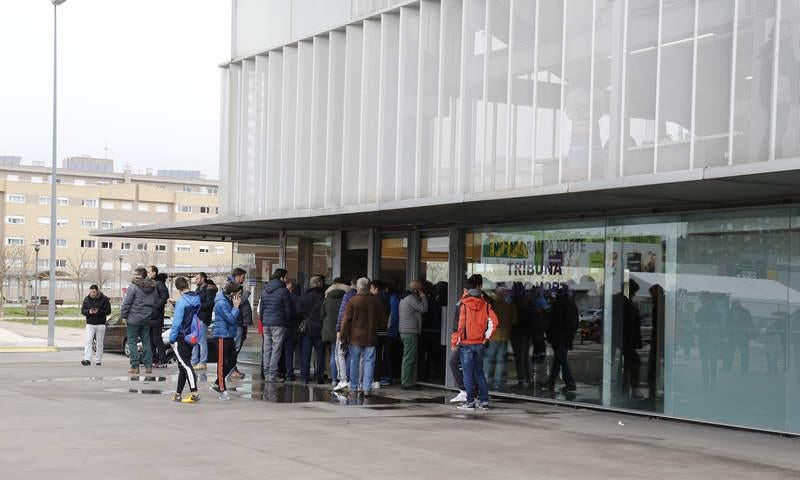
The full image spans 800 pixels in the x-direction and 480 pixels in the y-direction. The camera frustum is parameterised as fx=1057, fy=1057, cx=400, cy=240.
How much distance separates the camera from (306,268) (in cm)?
2175

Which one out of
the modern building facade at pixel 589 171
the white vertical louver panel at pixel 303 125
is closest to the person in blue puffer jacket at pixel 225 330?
the modern building facade at pixel 589 171

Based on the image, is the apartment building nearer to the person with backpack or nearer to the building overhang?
the building overhang

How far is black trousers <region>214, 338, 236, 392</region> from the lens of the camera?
15.4 metres

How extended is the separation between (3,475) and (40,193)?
116374 mm

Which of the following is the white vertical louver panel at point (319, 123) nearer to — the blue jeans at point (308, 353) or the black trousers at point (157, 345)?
the blue jeans at point (308, 353)

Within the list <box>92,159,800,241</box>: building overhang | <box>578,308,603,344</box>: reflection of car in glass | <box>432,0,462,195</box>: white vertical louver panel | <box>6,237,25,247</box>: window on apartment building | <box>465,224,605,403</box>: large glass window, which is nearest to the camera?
<box>92,159,800,241</box>: building overhang

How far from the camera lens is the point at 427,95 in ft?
55.8

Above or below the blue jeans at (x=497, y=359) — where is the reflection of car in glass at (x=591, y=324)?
above

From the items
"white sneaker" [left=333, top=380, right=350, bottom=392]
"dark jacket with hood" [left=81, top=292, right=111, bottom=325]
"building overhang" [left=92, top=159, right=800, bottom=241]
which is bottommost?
"white sneaker" [left=333, top=380, right=350, bottom=392]

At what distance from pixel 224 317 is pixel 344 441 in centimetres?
494

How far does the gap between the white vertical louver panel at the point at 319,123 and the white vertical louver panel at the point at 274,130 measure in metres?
1.37

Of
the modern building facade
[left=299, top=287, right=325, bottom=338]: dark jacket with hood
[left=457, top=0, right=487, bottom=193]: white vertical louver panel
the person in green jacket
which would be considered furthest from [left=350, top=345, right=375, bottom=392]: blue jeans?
[left=457, top=0, right=487, bottom=193]: white vertical louver panel

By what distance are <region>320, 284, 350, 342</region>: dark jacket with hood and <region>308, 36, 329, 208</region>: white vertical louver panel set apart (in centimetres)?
230

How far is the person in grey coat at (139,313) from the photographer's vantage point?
19.8m
